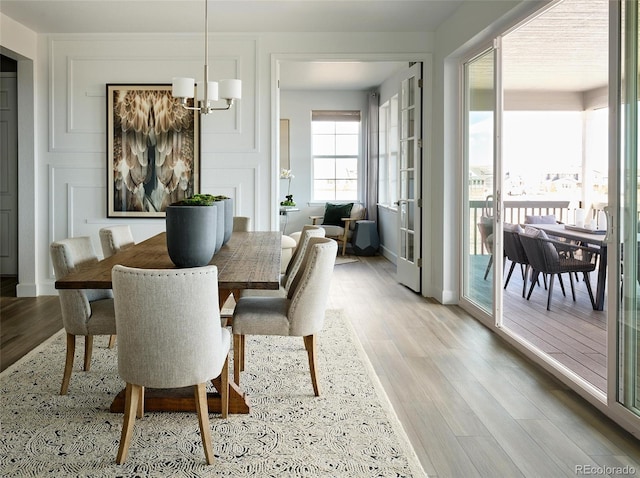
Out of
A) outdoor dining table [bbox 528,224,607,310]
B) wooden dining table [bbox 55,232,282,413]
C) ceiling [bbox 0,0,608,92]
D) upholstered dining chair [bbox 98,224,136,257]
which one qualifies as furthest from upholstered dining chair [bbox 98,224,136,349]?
outdoor dining table [bbox 528,224,607,310]

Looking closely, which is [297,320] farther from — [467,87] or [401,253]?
[401,253]

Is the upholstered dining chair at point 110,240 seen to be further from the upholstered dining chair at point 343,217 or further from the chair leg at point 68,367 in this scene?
the upholstered dining chair at point 343,217

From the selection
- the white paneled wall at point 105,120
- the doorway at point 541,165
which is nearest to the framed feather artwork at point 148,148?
the white paneled wall at point 105,120

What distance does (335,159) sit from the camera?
1003 centimetres

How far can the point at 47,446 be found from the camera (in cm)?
247

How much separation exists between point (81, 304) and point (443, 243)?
3.50 metres

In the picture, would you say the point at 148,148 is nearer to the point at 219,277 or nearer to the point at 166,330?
the point at 219,277

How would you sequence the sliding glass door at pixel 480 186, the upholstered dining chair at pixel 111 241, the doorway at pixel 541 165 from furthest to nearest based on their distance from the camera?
the sliding glass door at pixel 480 186, the doorway at pixel 541 165, the upholstered dining chair at pixel 111 241

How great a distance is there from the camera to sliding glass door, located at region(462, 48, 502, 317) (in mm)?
4566

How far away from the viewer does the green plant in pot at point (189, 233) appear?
2736 millimetres

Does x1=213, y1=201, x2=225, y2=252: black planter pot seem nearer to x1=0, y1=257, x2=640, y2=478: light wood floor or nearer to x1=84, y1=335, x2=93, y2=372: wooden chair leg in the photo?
x1=84, y1=335, x2=93, y2=372: wooden chair leg

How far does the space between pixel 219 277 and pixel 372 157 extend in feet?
23.5

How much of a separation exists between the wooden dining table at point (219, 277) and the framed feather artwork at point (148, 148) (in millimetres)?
2212

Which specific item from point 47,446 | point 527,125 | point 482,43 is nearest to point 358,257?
point 527,125
